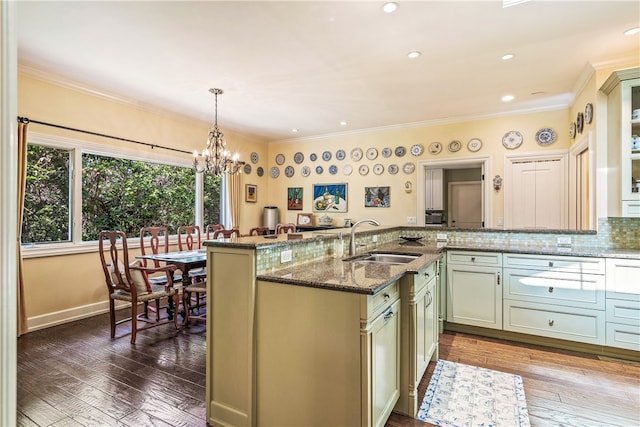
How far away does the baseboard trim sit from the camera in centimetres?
291

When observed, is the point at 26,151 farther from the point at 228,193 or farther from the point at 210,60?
the point at 228,193

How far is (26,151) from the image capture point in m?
3.41

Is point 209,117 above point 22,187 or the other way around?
above

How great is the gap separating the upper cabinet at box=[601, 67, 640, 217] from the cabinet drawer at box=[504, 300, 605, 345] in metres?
1.05

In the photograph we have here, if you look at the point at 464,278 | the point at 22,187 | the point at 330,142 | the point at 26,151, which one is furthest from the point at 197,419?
the point at 330,142

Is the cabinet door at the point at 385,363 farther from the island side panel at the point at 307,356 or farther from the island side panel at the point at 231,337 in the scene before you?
the island side panel at the point at 231,337

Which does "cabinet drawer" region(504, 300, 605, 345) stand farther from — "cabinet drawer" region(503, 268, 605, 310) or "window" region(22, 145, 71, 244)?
"window" region(22, 145, 71, 244)

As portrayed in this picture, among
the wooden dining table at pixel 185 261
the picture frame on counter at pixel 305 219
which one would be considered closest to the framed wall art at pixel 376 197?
the picture frame on counter at pixel 305 219

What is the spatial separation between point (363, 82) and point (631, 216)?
298 centimetres

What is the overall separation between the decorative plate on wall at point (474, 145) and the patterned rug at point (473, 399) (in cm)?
349

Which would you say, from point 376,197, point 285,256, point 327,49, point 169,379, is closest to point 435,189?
point 376,197

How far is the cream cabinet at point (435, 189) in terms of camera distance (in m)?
6.19

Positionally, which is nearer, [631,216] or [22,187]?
[631,216]

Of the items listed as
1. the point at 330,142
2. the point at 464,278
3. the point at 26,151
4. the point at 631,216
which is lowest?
the point at 464,278
